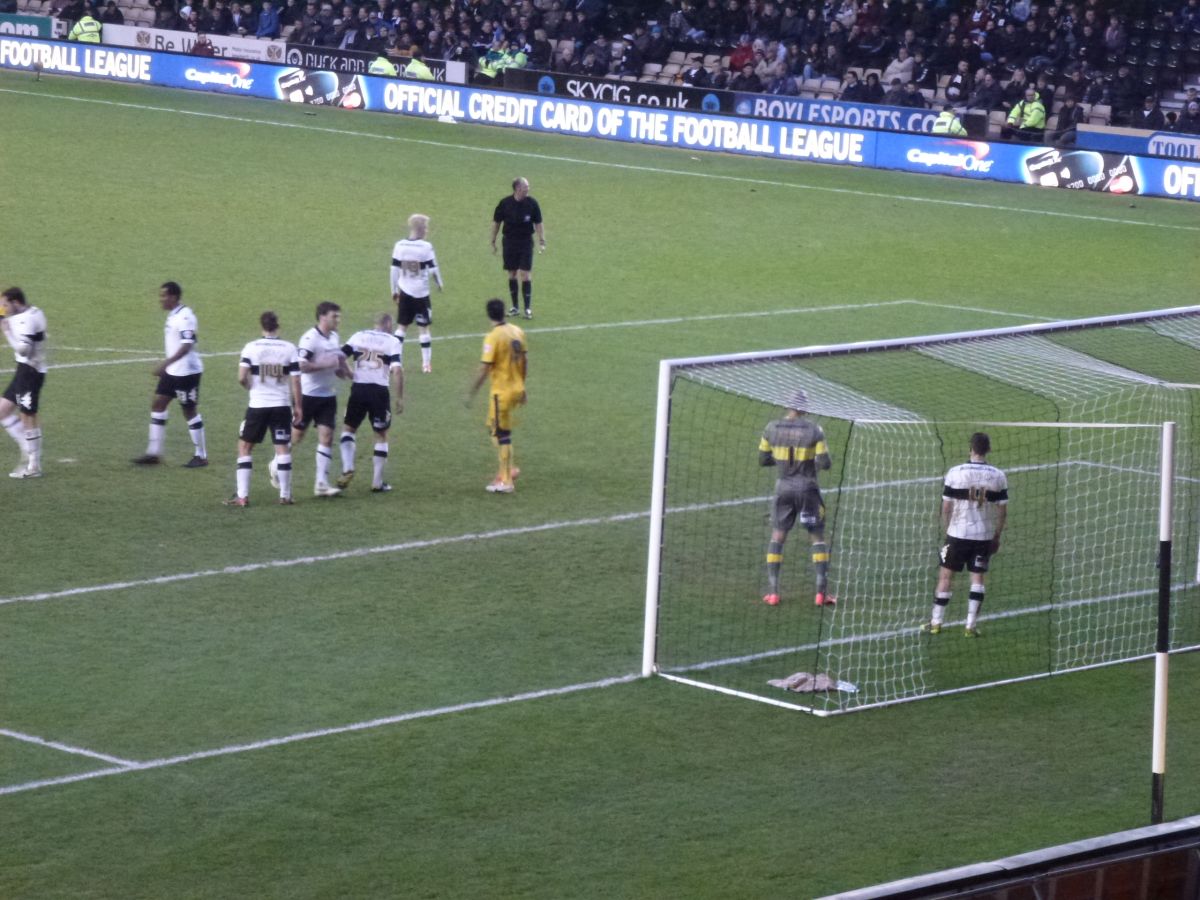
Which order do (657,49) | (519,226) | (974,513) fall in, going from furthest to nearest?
(657,49)
(519,226)
(974,513)

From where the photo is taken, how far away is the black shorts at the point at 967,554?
1376 cm

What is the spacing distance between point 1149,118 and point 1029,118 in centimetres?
255

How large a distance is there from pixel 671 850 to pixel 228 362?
13618mm

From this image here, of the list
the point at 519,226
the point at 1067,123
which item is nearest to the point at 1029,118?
the point at 1067,123

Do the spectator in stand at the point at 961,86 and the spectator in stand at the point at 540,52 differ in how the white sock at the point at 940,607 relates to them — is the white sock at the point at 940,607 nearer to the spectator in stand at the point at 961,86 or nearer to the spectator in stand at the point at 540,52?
the spectator in stand at the point at 961,86

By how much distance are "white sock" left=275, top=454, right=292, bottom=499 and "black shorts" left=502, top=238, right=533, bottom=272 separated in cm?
867

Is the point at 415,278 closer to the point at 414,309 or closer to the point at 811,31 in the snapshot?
the point at 414,309

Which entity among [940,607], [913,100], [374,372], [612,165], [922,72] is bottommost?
[940,607]

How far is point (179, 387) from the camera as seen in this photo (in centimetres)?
1756

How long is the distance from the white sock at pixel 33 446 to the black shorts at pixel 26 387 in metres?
0.23

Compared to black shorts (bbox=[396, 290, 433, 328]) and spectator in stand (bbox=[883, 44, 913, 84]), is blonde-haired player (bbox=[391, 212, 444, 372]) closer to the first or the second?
black shorts (bbox=[396, 290, 433, 328])

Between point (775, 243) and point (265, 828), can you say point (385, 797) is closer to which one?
point (265, 828)

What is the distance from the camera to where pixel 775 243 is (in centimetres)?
3200

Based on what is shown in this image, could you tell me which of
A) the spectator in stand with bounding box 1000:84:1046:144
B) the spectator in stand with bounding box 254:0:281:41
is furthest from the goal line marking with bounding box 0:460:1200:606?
the spectator in stand with bounding box 254:0:281:41
